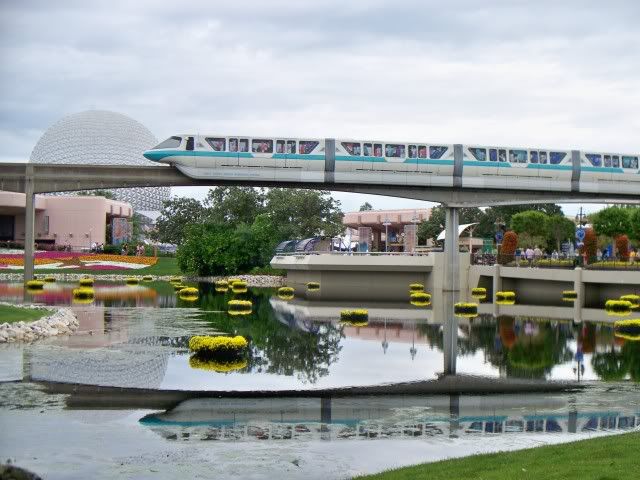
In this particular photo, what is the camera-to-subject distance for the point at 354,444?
15906 mm

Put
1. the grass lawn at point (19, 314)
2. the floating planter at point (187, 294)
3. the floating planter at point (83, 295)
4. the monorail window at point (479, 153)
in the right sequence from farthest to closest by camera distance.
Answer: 1. the monorail window at point (479, 153)
2. the floating planter at point (187, 294)
3. the floating planter at point (83, 295)
4. the grass lawn at point (19, 314)

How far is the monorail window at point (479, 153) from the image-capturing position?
63688mm

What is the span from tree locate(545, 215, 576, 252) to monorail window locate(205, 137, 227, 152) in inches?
2143

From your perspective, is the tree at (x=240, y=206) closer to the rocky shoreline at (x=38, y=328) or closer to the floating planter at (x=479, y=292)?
the floating planter at (x=479, y=292)

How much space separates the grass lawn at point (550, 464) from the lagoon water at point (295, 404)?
1.30m

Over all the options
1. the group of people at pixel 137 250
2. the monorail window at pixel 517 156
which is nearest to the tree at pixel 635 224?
the monorail window at pixel 517 156

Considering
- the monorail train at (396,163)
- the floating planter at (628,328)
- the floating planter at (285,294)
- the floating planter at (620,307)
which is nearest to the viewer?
the floating planter at (628,328)

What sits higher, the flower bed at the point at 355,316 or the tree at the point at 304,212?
the tree at the point at 304,212

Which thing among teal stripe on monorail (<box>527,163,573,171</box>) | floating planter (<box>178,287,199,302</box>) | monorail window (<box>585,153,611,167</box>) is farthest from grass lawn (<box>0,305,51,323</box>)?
monorail window (<box>585,153,611,167</box>)

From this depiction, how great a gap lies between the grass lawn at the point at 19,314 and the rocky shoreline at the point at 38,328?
1.69 feet

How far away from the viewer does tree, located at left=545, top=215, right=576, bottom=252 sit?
103 meters

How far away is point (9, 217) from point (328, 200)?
159ft

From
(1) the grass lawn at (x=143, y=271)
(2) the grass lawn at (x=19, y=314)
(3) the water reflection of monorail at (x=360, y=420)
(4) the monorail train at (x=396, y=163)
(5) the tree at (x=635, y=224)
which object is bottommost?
(3) the water reflection of monorail at (x=360, y=420)

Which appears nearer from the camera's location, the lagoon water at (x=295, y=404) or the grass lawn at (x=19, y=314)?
the lagoon water at (x=295, y=404)
